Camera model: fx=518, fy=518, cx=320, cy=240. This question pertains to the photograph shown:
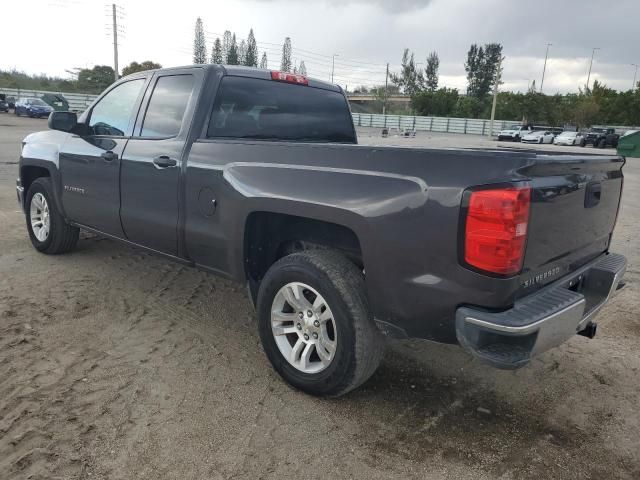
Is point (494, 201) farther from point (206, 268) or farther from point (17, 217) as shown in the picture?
point (17, 217)

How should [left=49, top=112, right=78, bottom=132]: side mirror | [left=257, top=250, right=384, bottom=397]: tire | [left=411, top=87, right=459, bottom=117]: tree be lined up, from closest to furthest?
[left=257, top=250, right=384, bottom=397]: tire → [left=49, top=112, right=78, bottom=132]: side mirror → [left=411, top=87, right=459, bottom=117]: tree

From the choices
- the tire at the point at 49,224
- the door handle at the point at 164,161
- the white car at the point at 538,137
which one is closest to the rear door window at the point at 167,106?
the door handle at the point at 164,161

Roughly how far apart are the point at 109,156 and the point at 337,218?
2.43 metres

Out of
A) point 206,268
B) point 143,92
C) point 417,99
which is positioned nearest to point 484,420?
point 206,268

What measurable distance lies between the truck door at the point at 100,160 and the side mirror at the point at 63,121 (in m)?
0.12

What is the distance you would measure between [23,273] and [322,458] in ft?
12.4

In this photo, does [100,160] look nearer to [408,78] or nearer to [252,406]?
[252,406]

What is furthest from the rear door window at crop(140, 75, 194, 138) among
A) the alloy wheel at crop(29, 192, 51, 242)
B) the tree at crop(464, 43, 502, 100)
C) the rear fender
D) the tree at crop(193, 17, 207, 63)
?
the tree at crop(464, 43, 502, 100)

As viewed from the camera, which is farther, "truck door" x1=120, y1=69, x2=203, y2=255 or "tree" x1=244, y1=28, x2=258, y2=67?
"tree" x1=244, y1=28, x2=258, y2=67

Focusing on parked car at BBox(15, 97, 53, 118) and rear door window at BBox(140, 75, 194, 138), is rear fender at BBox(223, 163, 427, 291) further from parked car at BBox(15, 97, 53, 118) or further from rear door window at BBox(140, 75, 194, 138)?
parked car at BBox(15, 97, 53, 118)

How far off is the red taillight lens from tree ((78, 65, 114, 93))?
252 ft

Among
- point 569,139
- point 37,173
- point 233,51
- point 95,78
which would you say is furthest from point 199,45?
point 37,173

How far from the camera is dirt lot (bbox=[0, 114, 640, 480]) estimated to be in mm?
2471

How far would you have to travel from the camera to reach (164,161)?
12.1 ft
